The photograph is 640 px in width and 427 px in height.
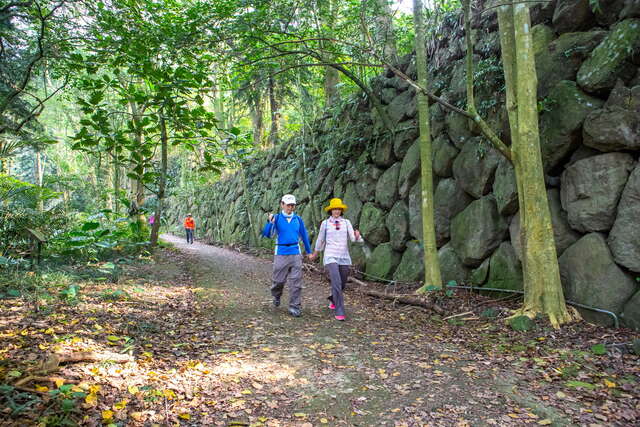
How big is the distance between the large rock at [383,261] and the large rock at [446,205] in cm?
119

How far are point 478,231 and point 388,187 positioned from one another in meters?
2.67

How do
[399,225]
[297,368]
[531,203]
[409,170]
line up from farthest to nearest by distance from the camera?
[399,225]
[409,170]
[531,203]
[297,368]

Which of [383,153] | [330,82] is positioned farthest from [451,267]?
[330,82]

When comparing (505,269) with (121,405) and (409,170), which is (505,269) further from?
(121,405)

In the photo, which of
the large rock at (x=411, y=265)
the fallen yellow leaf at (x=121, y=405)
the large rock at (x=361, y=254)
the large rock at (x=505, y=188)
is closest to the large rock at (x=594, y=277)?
the large rock at (x=505, y=188)

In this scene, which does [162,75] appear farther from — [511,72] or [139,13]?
[511,72]

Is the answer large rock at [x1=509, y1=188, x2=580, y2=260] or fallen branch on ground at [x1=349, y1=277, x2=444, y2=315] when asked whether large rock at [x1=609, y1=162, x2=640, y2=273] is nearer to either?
large rock at [x1=509, y1=188, x2=580, y2=260]

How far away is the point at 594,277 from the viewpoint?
456 centimetres

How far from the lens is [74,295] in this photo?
4.89 m

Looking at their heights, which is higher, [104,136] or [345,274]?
[104,136]

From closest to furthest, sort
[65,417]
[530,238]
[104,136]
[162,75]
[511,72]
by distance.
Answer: [65,417]
[530,238]
[511,72]
[162,75]
[104,136]

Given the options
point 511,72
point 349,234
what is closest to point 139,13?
point 349,234

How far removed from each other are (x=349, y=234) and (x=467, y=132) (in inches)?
120

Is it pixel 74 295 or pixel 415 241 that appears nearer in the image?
pixel 74 295
